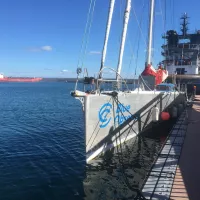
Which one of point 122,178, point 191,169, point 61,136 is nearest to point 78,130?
point 61,136

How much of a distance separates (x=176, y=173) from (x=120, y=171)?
2764 millimetres

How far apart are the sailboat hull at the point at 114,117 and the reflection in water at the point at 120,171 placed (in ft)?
1.98

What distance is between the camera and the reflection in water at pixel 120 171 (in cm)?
903

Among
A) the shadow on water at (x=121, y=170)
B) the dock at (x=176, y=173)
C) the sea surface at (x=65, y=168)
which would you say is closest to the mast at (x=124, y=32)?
the shadow on water at (x=121, y=170)

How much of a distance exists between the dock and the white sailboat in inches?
107

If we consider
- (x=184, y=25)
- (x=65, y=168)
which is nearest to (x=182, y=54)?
(x=184, y=25)

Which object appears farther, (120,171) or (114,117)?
(114,117)

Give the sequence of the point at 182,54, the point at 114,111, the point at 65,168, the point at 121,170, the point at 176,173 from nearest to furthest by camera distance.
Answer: the point at 176,173
the point at 121,170
the point at 65,168
the point at 114,111
the point at 182,54

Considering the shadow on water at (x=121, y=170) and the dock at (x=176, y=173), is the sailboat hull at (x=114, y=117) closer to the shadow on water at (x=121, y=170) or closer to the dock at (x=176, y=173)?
the shadow on water at (x=121, y=170)

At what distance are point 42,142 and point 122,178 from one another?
24.0 ft

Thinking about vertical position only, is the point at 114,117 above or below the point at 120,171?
above

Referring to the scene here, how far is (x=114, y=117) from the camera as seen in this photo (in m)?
13.6

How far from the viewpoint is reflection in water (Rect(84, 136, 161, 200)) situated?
356 inches

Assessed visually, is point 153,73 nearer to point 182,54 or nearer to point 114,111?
point 114,111
